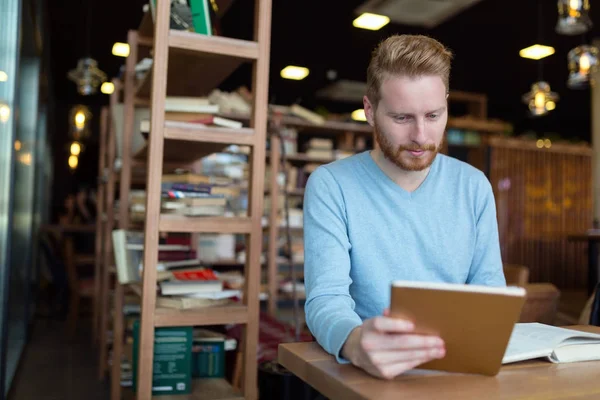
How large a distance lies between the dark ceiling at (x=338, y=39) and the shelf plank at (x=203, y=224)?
3732mm

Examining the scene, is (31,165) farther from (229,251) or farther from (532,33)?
(532,33)

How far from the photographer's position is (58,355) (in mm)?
4691

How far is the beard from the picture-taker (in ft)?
4.19

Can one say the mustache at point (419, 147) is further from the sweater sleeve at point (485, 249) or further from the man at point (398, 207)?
the sweater sleeve at point (485, 249)

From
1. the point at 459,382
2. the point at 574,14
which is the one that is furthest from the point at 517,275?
the point at 574,14

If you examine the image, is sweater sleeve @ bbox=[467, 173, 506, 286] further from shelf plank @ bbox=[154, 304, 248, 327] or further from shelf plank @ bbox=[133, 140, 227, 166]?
shelf plank @ bbox=[133, 140, 227, 166]

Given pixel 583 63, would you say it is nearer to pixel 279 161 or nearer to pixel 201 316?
pixel 279 161

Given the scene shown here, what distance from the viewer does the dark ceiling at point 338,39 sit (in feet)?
23.3

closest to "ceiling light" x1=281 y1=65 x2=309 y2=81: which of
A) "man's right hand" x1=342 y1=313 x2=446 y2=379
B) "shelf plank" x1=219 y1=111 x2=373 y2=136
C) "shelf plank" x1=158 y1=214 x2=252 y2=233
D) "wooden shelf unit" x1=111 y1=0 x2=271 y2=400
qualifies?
"shelf plank" x1=219 y1=111 x2=373 y2=136

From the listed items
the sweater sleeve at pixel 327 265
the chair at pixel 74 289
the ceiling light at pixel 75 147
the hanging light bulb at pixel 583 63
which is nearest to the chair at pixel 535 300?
the sweater sleeve at pixel 327 265

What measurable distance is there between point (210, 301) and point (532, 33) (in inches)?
283

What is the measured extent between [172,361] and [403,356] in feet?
5.12

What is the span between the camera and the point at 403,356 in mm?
806

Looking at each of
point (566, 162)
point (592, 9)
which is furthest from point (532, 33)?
point (566, 162)
